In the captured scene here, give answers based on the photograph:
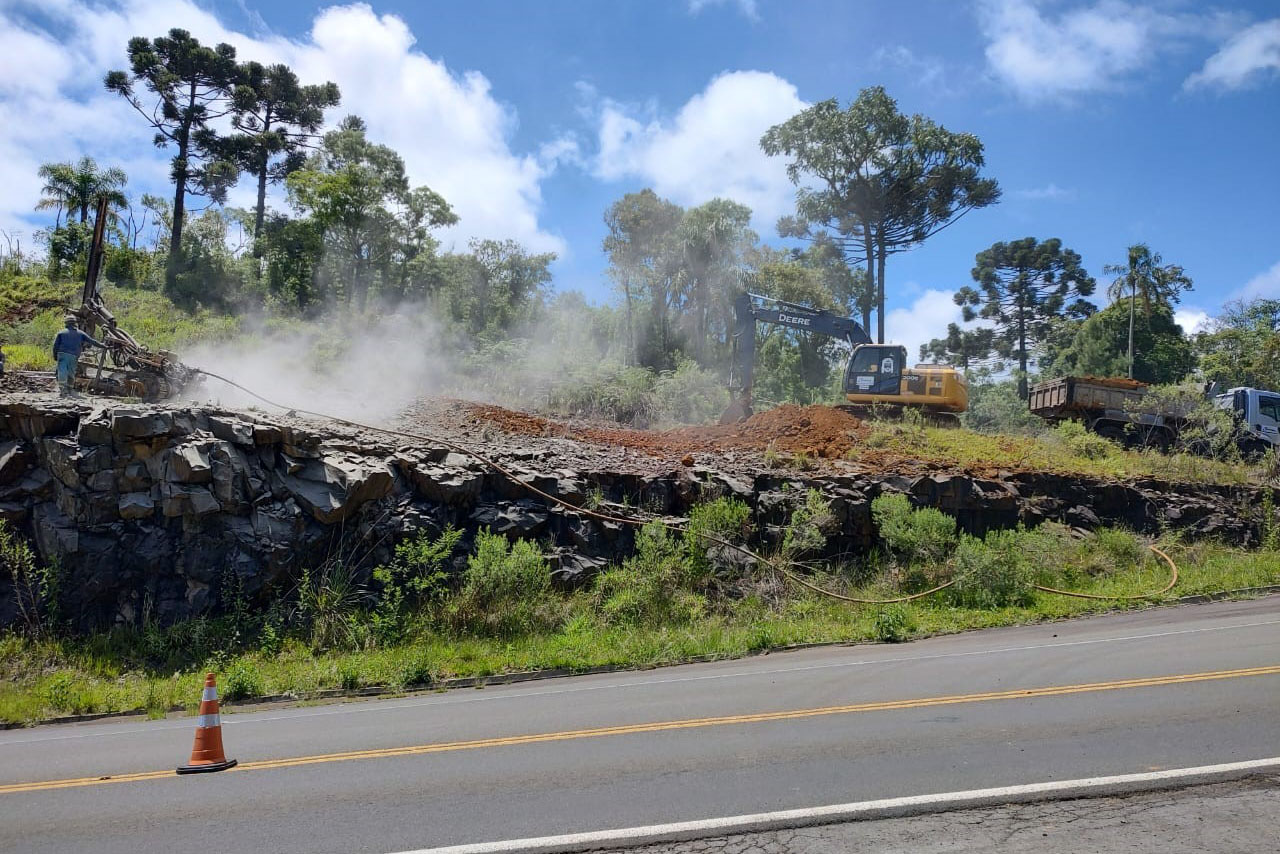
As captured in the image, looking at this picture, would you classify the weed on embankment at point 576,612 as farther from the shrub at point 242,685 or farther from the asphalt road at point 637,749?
the asphalt road at point 637,749

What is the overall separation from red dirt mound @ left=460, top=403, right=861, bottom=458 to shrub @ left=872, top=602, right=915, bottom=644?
5118mm

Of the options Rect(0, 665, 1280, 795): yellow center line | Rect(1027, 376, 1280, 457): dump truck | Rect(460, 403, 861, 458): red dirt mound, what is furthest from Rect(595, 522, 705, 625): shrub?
Rect(1027, 376, 1280, 457): dump truck

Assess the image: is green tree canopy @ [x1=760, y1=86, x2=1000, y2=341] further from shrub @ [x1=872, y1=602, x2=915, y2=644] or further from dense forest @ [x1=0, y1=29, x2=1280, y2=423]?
shrub @ [x1=872, y1=602, x2=915, y2=644]

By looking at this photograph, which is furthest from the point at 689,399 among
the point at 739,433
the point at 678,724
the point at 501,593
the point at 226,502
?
the point at 678,724

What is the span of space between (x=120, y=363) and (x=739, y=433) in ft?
43.6

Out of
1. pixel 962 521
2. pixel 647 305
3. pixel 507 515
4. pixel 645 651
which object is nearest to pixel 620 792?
pixel 645 651

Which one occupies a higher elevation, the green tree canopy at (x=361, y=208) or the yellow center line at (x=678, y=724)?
the green tree canopy at (x=361, y=208)


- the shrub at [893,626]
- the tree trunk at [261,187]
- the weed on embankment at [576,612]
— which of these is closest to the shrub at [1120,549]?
the weed on embankment at [576,612]

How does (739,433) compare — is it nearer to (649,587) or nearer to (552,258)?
(649,587)

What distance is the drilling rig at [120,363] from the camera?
1497 cm

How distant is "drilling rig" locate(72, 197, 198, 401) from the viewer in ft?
49.1

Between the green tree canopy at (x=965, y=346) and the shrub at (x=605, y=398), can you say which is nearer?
the shrub at (x=605, y=398)

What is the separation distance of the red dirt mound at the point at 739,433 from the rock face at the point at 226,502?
9.53 ft

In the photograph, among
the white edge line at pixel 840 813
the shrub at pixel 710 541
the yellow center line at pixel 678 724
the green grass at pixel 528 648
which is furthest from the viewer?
the shrub at pixel 710 541
